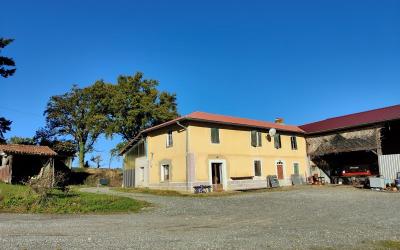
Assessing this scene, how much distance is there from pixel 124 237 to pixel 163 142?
18.1 metres

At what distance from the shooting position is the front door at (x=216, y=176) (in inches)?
949

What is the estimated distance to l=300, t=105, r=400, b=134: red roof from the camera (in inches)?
1101

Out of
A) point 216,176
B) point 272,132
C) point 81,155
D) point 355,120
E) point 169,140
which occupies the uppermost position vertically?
point 355,120

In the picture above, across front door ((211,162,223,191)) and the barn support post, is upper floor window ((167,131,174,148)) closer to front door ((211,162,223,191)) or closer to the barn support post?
front door ((211,162,223,191))

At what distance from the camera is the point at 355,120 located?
30609 millimetres

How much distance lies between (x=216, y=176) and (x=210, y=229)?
50.9ft

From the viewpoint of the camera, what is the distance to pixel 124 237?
780 centimetres

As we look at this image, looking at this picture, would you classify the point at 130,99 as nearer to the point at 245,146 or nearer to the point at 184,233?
the point at 245,146

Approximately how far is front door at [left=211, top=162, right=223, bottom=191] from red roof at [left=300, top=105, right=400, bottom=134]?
12.2m

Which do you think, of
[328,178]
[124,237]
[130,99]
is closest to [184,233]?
[124,237]

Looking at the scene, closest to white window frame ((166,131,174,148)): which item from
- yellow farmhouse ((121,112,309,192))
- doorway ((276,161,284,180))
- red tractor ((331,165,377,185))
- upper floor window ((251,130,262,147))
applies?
yellow farmhouse ((121,112,309,192))

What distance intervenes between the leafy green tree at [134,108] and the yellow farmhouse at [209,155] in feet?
30.9

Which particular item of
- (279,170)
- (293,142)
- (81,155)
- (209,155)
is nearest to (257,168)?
(279,170)

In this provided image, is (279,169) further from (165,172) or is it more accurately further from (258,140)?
(165,172)
